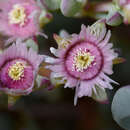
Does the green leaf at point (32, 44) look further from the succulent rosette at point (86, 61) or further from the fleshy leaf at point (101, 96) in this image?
the fleshy leaf at point (101, 96)

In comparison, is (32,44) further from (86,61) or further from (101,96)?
(101,96)

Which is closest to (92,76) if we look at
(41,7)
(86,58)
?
(86,58)

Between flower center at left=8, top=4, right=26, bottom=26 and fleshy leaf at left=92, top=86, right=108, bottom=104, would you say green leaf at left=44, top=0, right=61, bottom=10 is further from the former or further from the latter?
fleshy leaf at left=92, top=86, right=108, bottom=104

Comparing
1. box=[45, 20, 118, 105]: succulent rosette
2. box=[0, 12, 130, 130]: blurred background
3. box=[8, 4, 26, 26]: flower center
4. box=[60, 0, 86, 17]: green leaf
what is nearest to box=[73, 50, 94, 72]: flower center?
box=[45, 20, 118, 105]: succulent rosette

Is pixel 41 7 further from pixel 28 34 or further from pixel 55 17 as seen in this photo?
pixel 55 17

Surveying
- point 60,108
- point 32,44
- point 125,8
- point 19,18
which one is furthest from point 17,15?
point 60,108

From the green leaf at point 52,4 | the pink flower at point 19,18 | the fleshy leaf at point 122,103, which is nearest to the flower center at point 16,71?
the pink flower at point 19,18
